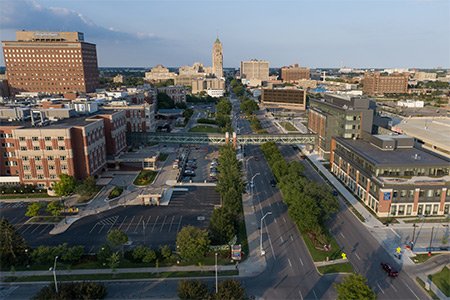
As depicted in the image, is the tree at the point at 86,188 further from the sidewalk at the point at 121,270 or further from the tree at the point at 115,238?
the tree at the point at 115,238

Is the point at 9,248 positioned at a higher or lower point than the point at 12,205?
higher

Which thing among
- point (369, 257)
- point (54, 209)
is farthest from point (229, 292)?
point (54, 209)

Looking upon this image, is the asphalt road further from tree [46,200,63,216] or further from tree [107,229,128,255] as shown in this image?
tree [46,200,63,216]

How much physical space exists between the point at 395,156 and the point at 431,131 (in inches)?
1846

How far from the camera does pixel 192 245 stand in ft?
160

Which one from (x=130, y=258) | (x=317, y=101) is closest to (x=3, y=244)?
(x=130, y=258)

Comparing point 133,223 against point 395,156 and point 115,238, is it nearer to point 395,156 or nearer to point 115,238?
point 115,238

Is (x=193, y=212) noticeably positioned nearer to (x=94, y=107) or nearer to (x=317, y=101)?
(x=94, y=107)

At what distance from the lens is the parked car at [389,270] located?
47875 mm

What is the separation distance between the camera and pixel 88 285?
1594 inches

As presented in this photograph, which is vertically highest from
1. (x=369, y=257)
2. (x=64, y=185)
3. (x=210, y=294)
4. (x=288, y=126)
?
(x=64, y=185)

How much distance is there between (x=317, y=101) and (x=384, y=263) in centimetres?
8427

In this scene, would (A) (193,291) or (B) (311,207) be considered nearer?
(A) (193,291)

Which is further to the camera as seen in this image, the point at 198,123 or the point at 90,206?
the point at 198,123
